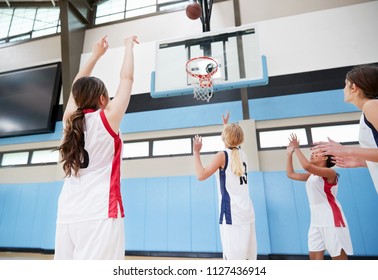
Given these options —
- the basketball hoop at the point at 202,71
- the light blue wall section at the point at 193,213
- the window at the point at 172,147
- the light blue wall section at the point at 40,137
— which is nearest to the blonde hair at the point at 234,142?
the basketball hoop at the point at 202,71

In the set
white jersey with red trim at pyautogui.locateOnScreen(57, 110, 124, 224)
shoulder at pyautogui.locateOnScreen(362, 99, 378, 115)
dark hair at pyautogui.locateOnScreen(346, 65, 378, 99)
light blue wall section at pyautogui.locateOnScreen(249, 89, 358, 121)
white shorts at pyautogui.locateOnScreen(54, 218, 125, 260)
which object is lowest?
white shorts at pyautogui.locateOnScreen(54, 218, 125, 260)

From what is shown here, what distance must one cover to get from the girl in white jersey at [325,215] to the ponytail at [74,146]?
1957 mm

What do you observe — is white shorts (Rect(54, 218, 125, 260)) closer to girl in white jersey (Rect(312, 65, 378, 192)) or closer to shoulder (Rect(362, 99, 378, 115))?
girl in white jersey (Rect(312, 65, 378, 192))

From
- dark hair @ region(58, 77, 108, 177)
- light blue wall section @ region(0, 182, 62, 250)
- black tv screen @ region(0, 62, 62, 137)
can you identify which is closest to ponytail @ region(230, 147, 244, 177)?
dark hair @ region(58, 77, 108, 177)

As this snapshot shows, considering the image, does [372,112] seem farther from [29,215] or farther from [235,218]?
[29,215]

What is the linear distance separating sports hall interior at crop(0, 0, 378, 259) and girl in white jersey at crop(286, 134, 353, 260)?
1050 millimetres

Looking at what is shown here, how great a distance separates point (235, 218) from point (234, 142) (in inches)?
23.0

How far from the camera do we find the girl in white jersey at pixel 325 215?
214cm

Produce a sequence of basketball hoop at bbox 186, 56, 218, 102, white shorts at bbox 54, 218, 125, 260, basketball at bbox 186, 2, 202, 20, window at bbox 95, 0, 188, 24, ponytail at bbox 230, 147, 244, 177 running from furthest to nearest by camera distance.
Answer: window at bbox 95, 0, 188, 24
basketball at bbox 186, 2, 202, 20
basketball hoop at bbox 186, 56, 218, 102
ponytail at bbox 230, 147, 244, 177
white shorts at bbox 54, 218, 125, 260

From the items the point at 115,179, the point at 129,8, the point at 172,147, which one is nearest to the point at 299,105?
the point at 172,147

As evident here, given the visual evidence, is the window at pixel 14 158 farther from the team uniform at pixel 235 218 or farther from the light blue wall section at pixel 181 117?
the team uniform at pixel 235 218

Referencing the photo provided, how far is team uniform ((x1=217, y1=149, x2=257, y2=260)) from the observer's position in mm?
1709

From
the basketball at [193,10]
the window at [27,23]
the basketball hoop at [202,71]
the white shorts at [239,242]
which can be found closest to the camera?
the white shorts at [239,242]

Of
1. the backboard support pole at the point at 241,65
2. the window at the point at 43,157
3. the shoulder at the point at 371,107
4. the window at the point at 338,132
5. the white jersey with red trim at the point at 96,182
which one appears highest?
the backboard support pole at the point at 241,65
